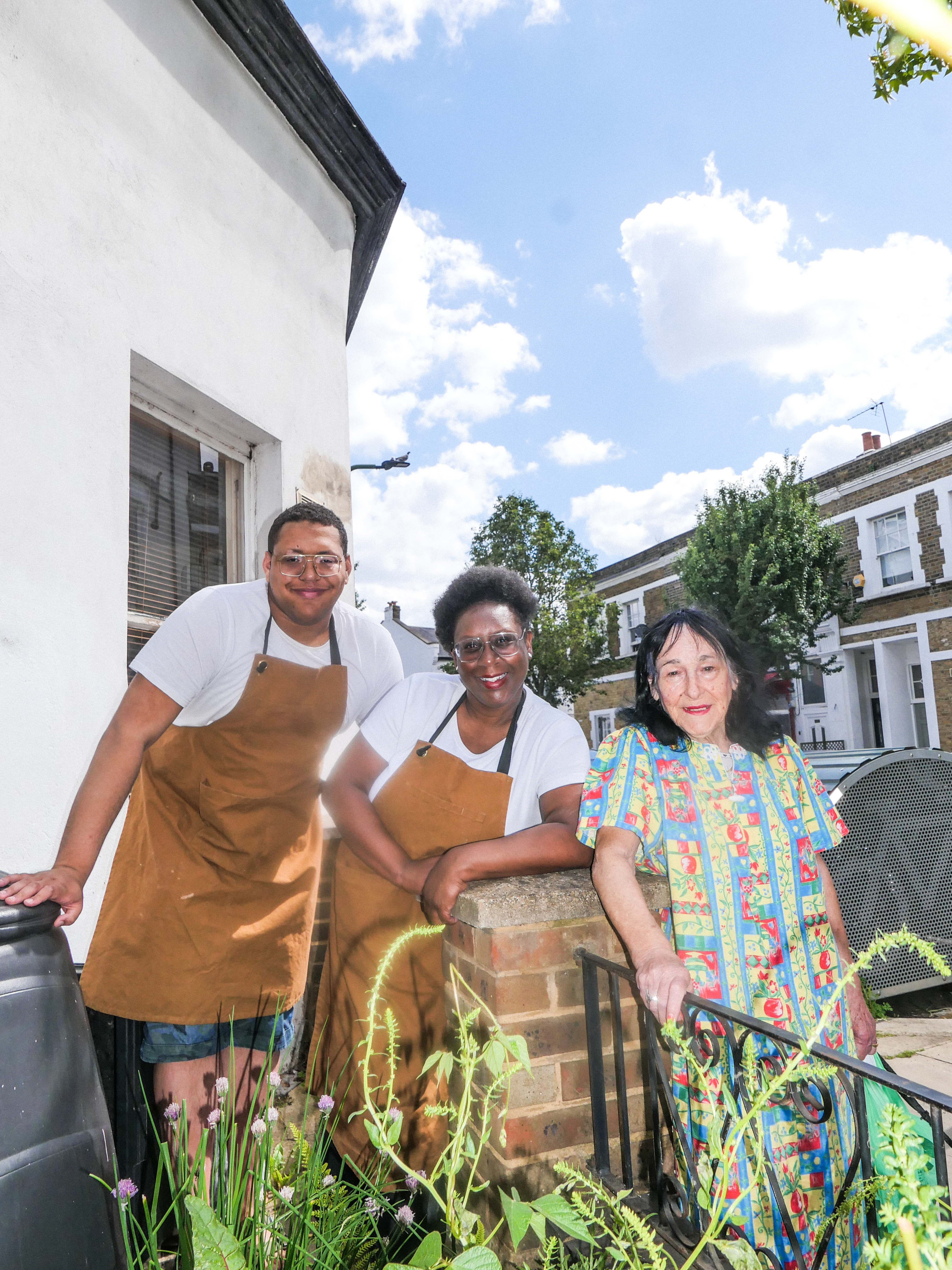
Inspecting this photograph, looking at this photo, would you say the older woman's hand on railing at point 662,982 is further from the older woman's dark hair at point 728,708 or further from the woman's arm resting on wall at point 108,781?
the woman's arm resting on wall at point 108,781

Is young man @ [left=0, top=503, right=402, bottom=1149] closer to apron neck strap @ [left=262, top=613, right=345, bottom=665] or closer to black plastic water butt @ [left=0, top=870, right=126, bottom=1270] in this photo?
apron neck strap @ [left=262, top=613, right=345, bottom=665]

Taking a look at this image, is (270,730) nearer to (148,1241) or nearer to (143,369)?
(148,1241)

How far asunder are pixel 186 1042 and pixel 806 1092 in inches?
60.4

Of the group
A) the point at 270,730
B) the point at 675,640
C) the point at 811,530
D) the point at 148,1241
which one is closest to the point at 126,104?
the point at 270,730

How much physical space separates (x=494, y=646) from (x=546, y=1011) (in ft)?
3.04

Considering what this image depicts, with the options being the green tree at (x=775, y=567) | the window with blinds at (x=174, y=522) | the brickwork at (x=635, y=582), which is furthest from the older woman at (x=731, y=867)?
the brickwork at (x=635, y=582)

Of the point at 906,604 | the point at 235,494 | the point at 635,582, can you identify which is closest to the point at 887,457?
the point at 906,604

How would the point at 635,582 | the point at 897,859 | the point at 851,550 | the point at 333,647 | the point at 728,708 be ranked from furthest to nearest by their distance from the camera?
1. the point at 635,582
2. the point at 851,550
3. the point at 897,859
4. the point at 333,647
5. the point at 728,708

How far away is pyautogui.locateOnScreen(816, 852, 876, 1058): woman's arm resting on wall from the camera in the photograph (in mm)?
1734

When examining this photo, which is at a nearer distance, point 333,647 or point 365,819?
point 365,819

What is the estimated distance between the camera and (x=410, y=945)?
2084 mm

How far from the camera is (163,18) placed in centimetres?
293

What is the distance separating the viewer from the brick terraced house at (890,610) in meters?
16.9

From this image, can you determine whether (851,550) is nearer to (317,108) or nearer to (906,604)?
(906,604)
